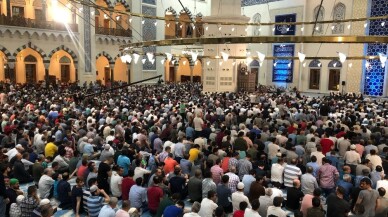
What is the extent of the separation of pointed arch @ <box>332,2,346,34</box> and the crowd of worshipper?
12218mm

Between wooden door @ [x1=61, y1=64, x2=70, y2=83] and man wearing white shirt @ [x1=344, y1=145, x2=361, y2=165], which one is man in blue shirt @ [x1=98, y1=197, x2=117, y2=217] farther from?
wooden door @ [x1=61, y1=64, x2=70, y2=83]

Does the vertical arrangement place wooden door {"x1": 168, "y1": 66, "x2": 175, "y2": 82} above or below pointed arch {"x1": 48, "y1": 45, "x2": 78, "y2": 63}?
below

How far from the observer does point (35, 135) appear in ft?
25.9

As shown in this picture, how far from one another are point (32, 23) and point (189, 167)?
1697cm

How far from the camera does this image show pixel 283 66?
2441 centimetres

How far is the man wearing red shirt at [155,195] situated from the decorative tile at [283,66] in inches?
785

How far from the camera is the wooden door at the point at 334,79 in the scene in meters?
21.9

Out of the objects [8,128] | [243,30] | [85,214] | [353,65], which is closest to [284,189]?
[85,214]

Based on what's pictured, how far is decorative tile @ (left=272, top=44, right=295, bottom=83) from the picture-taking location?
23938mm

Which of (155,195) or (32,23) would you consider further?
(32,23)

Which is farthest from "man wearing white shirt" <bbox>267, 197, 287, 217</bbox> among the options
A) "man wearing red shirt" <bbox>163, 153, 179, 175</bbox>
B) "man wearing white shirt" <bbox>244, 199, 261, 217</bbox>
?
"man wearing red shirt" <bbox>163, 153, 179, 175</bbox>

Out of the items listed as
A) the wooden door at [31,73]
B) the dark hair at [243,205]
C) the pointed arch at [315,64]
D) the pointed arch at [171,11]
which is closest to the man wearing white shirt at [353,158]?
the dark hair at [243,205]

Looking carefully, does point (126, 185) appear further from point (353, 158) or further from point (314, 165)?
point (353, 158)

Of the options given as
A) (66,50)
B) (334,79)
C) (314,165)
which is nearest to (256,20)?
(334,79)
